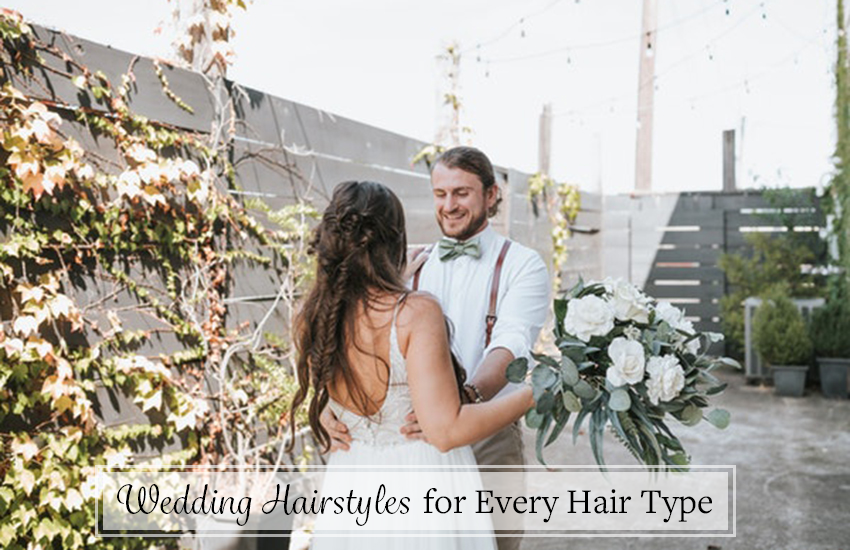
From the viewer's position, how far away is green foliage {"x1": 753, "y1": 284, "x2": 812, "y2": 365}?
729 centimetres

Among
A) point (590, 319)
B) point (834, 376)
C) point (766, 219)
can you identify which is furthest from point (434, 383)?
point (766, 219)

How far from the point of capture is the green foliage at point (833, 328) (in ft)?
24.0

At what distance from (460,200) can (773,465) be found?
3.66 meters

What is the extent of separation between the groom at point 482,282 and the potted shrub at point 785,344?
5948 mm

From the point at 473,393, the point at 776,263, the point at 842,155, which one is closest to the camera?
the point at 473,393

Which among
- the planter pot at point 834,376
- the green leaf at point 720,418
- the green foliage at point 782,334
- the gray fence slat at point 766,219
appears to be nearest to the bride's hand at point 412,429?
the green leaf at point 720,418

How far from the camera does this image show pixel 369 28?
868 cm

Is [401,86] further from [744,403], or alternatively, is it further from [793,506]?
[793,506]

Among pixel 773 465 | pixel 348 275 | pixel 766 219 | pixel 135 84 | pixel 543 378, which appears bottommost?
pixel 773 465

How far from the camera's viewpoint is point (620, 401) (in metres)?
1.56

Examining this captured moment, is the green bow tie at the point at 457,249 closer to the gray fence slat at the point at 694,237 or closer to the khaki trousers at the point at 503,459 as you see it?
the khaki trousers at the point at 503,459

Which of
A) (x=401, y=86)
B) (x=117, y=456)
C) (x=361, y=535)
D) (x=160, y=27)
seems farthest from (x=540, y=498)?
(x=401, y=86)

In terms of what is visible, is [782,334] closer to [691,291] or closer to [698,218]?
[691,291]

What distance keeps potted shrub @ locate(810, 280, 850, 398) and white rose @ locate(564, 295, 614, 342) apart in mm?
6634
